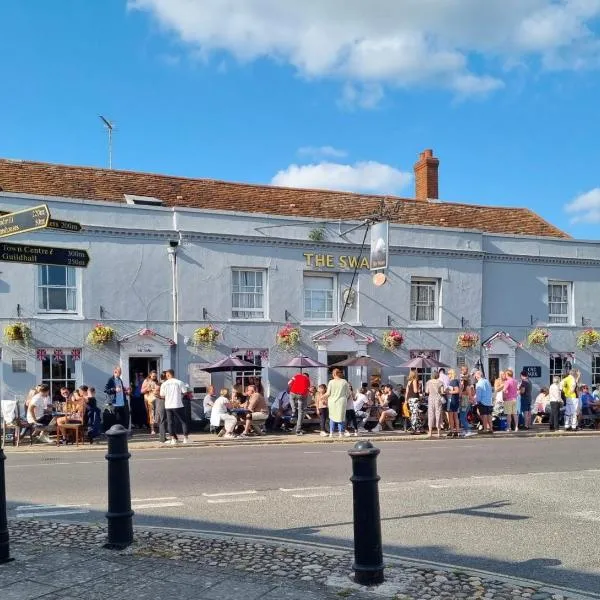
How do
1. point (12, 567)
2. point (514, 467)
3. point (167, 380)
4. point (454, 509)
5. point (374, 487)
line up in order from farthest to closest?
point (167, 380) < point (514, 467) < point (454, 509) < point (12, 567) < point (374, 487)

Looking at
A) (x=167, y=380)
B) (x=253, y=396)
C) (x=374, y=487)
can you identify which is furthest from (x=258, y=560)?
(x=253, y=396)

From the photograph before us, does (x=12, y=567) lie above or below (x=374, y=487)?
below

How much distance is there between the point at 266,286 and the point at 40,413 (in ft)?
25.1

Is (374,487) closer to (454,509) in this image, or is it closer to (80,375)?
(454,509)

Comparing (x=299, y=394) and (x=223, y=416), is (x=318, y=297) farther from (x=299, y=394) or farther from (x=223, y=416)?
(x=223, y=416)

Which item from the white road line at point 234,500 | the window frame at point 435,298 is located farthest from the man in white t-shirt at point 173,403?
the window frame at point 435,298

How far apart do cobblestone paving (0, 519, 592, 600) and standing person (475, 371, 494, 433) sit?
1459cm

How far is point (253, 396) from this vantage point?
1995 centimetres

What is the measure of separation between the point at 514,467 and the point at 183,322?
11.5 m

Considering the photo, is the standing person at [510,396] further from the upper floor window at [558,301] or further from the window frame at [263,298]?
the window frame at [263,298]

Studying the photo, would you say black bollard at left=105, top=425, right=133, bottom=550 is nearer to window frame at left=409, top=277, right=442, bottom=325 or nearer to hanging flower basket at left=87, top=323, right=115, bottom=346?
hanging flower basket at left=87, top=323, right=115, bottom=346

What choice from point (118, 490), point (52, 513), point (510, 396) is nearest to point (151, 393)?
point (510, 396)

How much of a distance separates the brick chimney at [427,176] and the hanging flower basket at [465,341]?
22.3ft

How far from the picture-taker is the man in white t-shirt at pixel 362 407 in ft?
68.8
